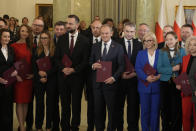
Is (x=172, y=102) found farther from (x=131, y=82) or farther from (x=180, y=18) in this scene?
(x=180, y=18)

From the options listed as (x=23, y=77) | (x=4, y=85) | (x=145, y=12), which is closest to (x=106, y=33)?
(x=23, y=77)

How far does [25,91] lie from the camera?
235 inches

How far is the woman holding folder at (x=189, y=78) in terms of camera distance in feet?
16.6

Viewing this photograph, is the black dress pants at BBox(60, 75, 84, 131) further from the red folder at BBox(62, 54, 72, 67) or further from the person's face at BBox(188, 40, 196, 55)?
the person's face at BBox(188, 40, 196, 55)

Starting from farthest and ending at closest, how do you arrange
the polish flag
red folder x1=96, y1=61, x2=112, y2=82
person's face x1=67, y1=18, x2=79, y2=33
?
the polish flag → person's face x1=67, y1=18, x2=79, y2=33 → red folder x1=96, y1=61, x2=112, y2=82

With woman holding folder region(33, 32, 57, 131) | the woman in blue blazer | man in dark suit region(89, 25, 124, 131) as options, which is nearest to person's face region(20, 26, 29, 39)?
woman holding folder region(33, 32, 57, 131)

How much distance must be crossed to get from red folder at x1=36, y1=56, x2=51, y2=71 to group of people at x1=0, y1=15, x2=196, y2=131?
0.25 feet

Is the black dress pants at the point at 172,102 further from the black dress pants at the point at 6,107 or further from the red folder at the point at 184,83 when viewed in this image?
the black dress pants at the point at 6,107

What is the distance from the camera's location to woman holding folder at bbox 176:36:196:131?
5.07 m

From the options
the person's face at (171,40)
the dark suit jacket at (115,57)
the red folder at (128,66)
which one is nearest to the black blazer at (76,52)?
the dark suit jacket at (115,57)

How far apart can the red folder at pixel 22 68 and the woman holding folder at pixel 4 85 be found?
0.11 meters

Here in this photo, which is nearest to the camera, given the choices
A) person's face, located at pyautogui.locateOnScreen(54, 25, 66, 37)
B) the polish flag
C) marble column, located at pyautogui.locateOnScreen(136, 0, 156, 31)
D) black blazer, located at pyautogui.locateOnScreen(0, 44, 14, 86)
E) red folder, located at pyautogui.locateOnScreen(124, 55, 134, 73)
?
black blazer, located at pyautogui.locateOnScreen(0, 44, 14, 86)

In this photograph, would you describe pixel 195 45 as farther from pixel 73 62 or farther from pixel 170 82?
pixel 73 62

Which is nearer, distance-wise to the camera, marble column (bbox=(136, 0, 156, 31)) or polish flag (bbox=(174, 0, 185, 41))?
marble column (bbox=(136, 0, 156, 31))
